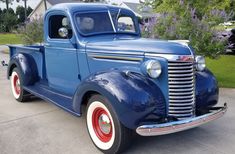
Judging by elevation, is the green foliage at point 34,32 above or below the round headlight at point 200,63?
above

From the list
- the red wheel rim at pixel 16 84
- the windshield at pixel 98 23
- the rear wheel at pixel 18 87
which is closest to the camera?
the windshield at pixel 98 23

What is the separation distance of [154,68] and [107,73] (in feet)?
2.03

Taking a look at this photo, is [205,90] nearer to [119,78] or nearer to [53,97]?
[119,78]

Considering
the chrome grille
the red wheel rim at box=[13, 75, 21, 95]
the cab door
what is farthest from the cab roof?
the red wheel rim at box=[13, 75, 21, 95]

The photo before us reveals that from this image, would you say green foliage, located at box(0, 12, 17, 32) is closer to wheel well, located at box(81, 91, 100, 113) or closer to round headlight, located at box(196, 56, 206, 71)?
wheel well, located at box(81, 91, 100, 113)

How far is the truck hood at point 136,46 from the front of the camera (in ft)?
13.4

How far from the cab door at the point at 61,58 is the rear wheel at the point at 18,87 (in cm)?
87

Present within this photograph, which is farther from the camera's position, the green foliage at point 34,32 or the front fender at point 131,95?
the green foliage at point 34,32

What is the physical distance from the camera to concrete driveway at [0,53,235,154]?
14.3ft

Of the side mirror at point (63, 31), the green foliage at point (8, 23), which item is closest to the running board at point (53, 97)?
the side mirror at point (63, 31)

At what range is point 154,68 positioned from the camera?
4.05m

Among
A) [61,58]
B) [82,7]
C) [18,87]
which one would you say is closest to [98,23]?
[82,7]

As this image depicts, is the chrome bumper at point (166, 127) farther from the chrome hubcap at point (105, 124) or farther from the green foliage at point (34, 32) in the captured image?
the green foliage at point (34, 32)

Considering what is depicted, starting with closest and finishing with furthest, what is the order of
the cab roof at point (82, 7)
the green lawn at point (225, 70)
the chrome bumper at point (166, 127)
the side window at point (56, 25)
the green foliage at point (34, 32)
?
the chrome bumper at point (166, 127) < the cab roof at point (82, 7) < the side window at point (56, 25) < the green lawn at point (225, 70) < the green foliage at point (34, 32)
